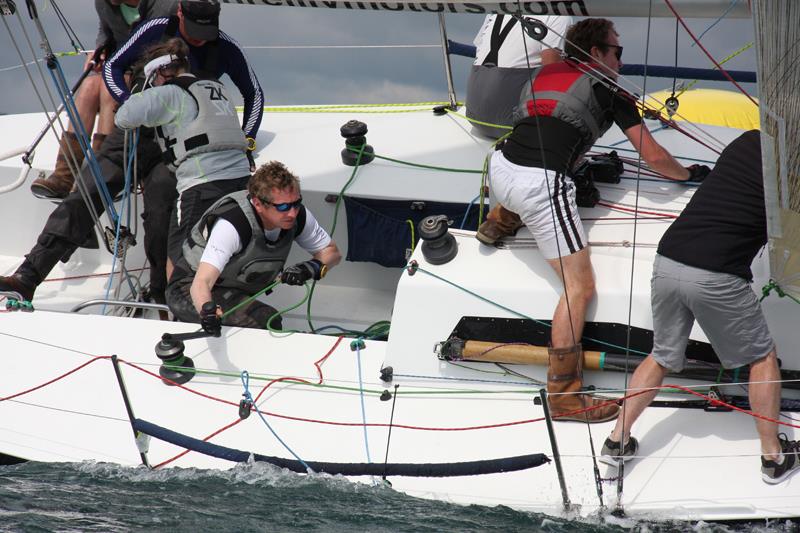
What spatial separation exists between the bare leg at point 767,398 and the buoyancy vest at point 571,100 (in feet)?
3.33

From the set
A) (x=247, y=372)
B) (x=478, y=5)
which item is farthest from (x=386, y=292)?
(x=478, y=5)

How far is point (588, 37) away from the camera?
3326 mm

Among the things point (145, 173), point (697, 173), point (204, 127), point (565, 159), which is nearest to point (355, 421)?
point (565, 159)

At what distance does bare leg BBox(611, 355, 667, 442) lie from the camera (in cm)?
281

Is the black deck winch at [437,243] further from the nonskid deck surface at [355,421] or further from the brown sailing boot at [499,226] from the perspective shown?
the nonskid deck surface at [355,421]

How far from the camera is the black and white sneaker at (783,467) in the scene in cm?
275

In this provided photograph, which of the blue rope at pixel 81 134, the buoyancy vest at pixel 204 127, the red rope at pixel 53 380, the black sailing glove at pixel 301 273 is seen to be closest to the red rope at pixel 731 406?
the black sailing glove at pixel 301 273

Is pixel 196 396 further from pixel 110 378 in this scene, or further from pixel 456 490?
pixel 456 490

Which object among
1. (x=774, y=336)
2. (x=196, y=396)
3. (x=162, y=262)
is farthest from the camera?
(x=162, y=262)

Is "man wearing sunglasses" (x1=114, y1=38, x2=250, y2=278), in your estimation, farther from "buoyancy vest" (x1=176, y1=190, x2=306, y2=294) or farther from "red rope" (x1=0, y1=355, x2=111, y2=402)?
"red rope" (x1=0, y1=355, x2=111, y2=402)

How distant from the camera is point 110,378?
3.43 meters

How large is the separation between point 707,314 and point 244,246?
1.77 m

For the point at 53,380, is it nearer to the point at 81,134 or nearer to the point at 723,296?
the point at 81,134

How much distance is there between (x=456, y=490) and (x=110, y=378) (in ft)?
4.74
